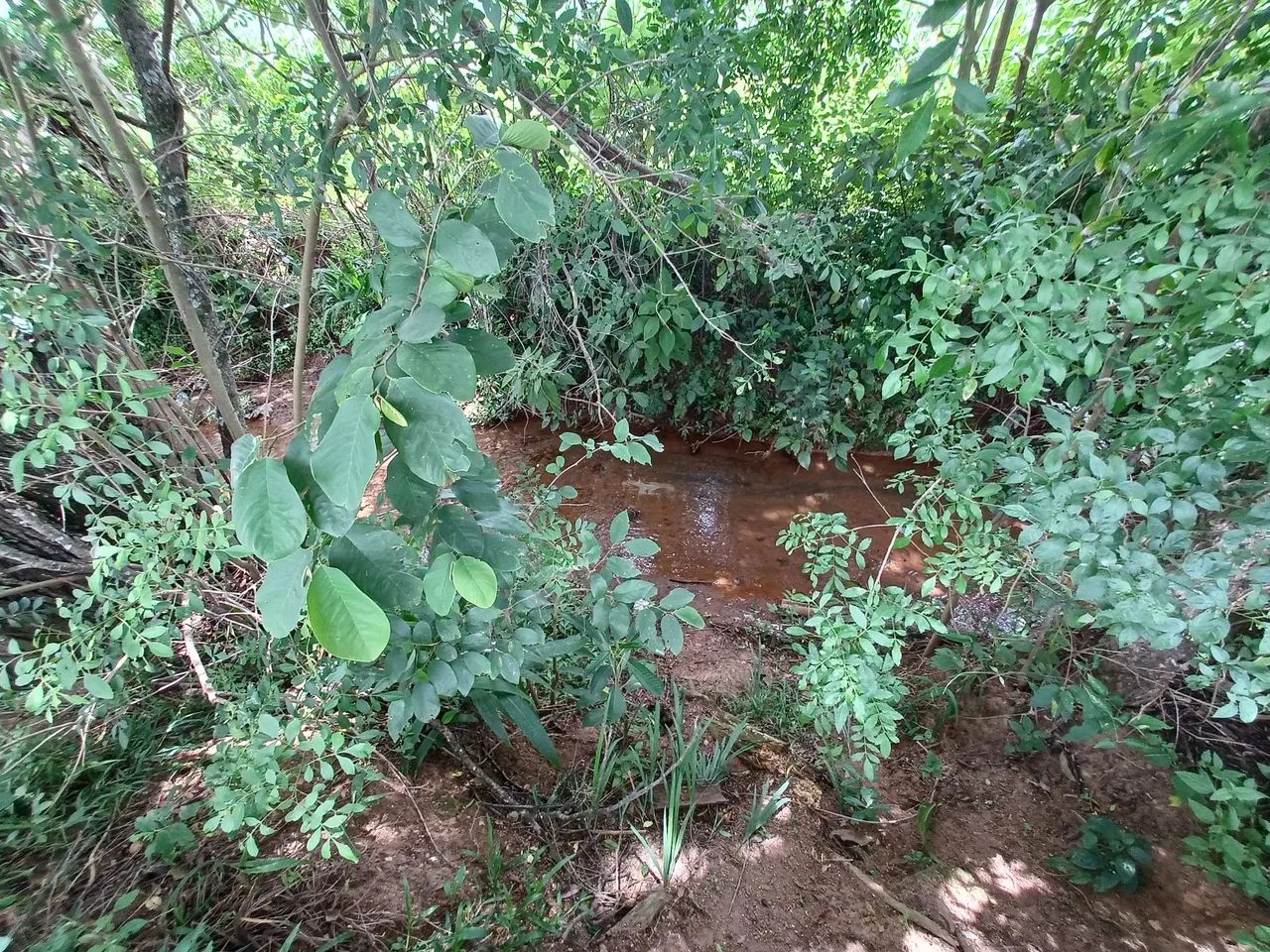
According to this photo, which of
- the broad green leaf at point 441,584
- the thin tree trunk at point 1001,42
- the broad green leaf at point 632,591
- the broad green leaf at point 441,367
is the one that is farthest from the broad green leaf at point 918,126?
the thin tree trunk at point 1001,42

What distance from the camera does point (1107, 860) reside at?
1.56 metres

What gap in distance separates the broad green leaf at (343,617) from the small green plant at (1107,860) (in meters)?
2.06

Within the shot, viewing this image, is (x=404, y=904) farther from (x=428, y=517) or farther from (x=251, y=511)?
(x=251, y=511)

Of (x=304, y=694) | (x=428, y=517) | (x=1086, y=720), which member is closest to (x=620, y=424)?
(x=428, y=517)

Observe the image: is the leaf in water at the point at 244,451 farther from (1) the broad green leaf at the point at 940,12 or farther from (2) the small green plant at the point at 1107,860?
(2) the small green plant at the point at 1107,860

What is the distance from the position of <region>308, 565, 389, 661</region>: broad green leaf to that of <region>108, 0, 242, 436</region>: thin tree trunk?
1393 millimetres

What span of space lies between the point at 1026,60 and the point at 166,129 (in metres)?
3.62

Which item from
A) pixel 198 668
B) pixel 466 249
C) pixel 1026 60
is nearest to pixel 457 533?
pixel 466 249

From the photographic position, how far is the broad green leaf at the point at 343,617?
591 mm

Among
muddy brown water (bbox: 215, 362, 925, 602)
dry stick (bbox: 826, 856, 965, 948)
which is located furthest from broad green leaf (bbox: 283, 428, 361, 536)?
muddy brown water (bbox: 215, 362, 925, 602)

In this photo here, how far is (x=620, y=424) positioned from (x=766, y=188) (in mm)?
2304

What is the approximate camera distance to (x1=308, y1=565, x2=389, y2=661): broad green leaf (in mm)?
591

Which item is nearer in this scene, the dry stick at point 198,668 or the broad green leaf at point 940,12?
the broad green leaf at point 940,12

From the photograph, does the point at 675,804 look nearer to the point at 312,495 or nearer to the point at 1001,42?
the point at 312,495
